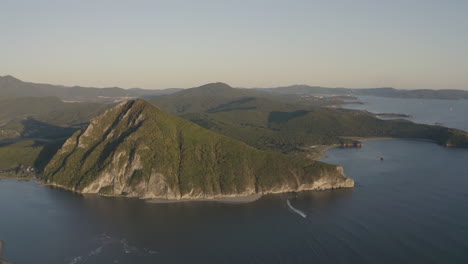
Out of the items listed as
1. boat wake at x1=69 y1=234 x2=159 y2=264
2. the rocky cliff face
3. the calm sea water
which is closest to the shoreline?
the rocky cliff face

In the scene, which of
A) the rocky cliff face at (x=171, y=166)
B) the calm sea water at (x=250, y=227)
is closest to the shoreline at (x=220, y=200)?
the rocky cliff face at (x=171, y=166)

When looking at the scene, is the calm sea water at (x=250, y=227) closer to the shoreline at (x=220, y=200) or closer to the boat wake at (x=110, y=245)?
the boat wake at (x=110, y=245)

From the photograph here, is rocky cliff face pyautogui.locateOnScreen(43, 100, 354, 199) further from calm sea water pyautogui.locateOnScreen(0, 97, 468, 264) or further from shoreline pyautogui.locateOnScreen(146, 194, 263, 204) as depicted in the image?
calm sea water pyautogui.locateOnScreen(0, 97, 468, 264)

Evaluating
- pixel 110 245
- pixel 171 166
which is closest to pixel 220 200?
pixel 171 166

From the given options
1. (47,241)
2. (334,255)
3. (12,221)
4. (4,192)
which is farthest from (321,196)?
(4,192)

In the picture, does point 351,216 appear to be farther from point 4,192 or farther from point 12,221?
point 4,192
